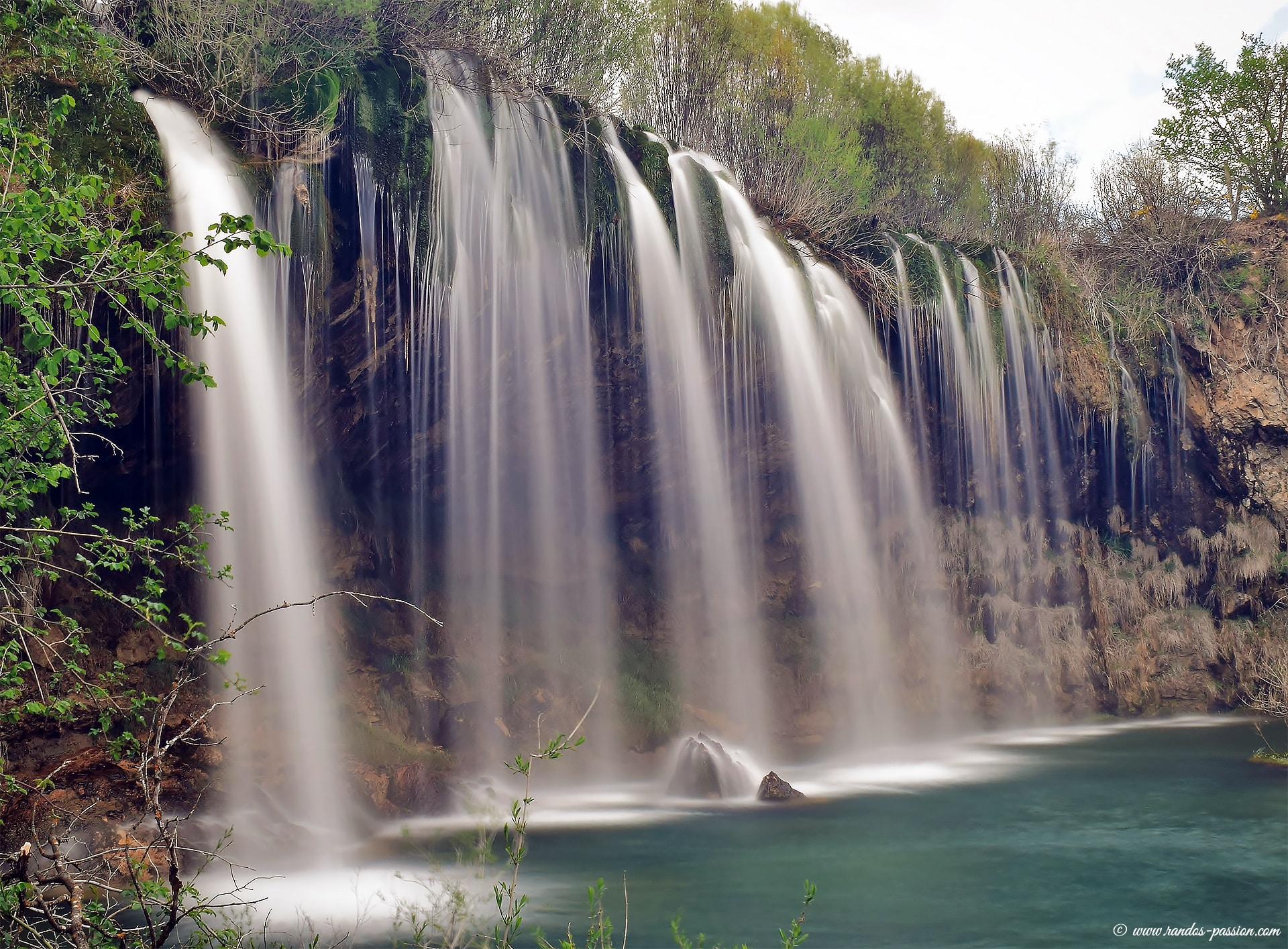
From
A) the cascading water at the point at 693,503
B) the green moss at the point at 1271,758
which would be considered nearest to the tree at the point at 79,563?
the cascading water at the point at 693,503

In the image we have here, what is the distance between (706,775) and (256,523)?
19.9ft

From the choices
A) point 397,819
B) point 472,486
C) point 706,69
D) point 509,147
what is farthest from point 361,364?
point 706,69

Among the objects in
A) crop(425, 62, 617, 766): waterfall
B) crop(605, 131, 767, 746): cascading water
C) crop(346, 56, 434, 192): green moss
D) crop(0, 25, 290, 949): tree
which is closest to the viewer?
crop(0, 25, 290, 949): tree

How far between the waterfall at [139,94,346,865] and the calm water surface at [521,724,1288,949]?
2559mm

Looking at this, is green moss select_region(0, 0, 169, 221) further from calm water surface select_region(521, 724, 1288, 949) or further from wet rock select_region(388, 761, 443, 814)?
calm water surface select_region(521, 724, 1288, 949)

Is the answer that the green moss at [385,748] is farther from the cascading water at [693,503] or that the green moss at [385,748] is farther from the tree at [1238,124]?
the tree at [1238,124]

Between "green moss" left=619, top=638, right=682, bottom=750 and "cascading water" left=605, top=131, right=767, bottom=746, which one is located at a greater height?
"cascading water" left=605, top=131, right=767, bottom=746

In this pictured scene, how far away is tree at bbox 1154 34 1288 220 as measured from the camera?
24.2m

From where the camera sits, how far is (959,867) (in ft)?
31.8

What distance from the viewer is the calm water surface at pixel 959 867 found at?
809 cm

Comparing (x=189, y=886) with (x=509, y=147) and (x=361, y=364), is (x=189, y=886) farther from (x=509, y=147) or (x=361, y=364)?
(x=509, y=147)

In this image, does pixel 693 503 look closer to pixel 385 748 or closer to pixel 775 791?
pixel 775 791

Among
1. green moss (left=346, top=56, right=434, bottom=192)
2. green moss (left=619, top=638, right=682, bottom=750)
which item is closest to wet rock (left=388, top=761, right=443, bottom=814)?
green moss (left=619, top=638, right=682, bottom=750)

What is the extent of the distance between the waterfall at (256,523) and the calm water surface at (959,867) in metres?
2.56
